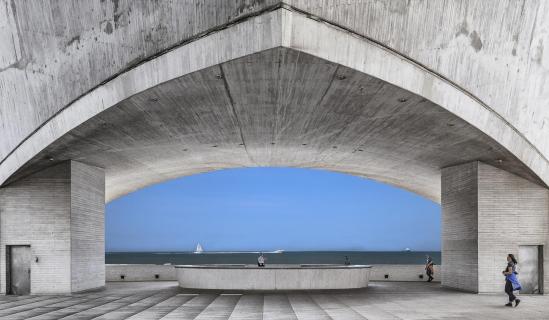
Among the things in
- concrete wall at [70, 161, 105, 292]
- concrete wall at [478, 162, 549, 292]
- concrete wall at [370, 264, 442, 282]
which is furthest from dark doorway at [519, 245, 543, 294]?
concrete wall at [70, 161, 105, 292]

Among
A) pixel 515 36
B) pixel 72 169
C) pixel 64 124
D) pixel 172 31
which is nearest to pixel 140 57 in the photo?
pixel 172 31

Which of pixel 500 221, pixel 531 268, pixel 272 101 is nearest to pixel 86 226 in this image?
pixel 272 101

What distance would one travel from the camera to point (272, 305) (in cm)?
1706

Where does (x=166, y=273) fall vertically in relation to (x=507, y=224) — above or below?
below

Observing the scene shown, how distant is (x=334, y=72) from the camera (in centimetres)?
1421

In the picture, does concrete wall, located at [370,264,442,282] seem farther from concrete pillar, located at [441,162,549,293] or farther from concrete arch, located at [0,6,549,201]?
concrete arch, located at [0,6,549,201]

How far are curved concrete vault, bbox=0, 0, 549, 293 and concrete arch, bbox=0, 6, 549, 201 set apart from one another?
0.13 ft

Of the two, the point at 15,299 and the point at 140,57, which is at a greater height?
the point at 140,57

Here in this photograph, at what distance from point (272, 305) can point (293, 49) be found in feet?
24.2

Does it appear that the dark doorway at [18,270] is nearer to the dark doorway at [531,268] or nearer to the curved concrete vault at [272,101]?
the curved concrete vault at [272,101]

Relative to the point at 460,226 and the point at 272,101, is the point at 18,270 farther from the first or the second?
the point at 460,226

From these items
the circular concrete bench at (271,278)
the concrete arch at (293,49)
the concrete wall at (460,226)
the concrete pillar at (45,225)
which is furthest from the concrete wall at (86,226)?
the concrete wall at (460,226)

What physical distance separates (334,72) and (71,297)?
11.7 m

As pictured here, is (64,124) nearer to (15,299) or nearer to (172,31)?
(172,31)
